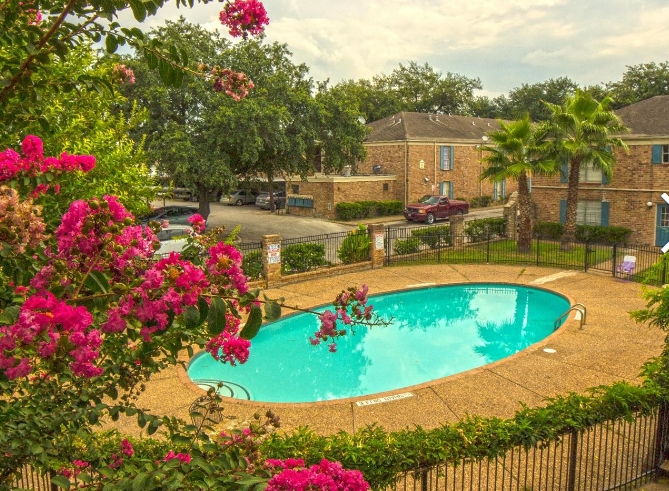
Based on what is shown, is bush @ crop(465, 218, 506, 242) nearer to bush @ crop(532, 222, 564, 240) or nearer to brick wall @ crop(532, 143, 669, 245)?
bush @ crop(532, 222, 564, 240)

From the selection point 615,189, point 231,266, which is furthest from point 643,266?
point 231,266

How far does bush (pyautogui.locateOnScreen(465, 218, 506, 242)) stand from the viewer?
28.6 metres

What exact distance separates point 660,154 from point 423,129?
2026cm

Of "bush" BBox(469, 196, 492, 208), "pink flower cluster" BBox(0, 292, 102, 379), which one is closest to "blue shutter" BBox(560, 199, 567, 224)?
"bush" BBox(469, 196, 492, 208)

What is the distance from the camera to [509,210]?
98.6 feet

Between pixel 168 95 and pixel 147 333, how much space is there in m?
27.7

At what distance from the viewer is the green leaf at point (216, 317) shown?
3.01 m

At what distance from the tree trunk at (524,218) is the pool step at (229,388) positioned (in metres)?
16.7

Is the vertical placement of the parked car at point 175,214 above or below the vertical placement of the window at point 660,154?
below

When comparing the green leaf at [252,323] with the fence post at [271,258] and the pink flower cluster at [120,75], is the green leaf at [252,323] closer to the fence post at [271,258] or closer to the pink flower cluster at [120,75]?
the pink flower cluster at [120,75]

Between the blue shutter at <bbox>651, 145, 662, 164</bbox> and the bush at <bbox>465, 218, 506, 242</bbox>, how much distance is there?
7248 millimetres

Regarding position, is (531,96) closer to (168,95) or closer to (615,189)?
(615,189)

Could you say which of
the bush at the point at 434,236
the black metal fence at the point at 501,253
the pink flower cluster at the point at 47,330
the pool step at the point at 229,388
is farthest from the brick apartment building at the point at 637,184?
the pink flower cluster at the point at 47,330

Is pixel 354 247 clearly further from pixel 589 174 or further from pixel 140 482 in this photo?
pixel 140 482
